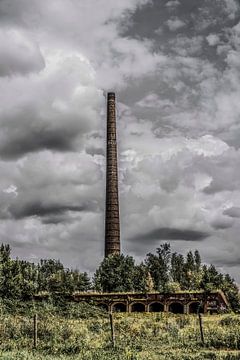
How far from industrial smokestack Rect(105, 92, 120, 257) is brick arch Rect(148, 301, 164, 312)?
1260 centimetres

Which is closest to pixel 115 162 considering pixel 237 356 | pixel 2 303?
pixel 2 303

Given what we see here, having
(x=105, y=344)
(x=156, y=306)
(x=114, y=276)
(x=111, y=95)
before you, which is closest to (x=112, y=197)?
(x=114, y=276)

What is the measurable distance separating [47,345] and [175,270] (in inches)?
2653

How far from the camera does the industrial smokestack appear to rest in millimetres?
63812

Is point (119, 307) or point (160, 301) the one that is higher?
point (160, 301)

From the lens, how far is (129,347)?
60.3 feet

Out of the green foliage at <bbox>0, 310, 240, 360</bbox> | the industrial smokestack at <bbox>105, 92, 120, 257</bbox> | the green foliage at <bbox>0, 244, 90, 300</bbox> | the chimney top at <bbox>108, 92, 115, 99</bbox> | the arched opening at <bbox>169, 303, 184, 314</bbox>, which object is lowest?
the green foliage at <bbox>0, 310, 240, 360</bbox>

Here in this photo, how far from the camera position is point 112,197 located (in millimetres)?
64875

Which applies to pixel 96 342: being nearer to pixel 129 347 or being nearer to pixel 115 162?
pixel 129 347

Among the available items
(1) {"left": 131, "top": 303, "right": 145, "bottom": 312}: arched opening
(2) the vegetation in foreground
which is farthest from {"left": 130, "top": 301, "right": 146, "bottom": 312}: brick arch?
(2) the vegetation in foreground

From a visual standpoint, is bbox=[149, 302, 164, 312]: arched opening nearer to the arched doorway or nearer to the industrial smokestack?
the arched doorway

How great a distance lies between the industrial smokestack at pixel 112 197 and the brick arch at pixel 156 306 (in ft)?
41.3

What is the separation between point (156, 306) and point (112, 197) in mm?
17864

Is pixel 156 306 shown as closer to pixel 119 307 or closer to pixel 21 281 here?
pixel 119 307
